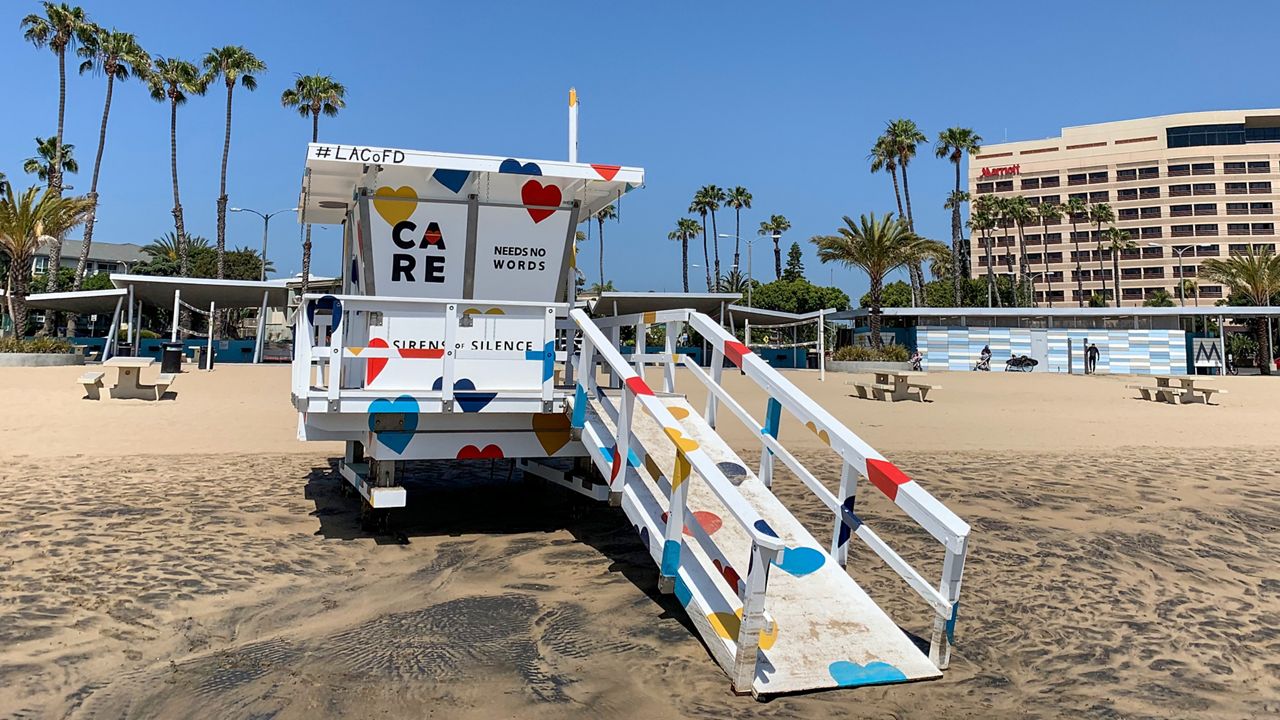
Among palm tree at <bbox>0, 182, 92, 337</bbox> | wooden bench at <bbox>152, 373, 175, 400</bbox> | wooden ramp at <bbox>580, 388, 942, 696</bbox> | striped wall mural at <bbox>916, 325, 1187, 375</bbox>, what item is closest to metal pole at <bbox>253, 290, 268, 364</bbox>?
palm tree at <bbox>0, 182, 92, 337</bbox>

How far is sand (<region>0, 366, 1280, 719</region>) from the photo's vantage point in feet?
10.9

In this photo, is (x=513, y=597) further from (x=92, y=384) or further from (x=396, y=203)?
(x=92, y=384)

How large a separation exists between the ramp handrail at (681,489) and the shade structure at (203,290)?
27.4m

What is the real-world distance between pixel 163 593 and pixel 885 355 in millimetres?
30742

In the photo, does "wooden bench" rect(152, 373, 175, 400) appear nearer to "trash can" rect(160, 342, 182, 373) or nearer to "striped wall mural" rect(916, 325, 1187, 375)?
"trash can" rect(160, 342, 182, 373)

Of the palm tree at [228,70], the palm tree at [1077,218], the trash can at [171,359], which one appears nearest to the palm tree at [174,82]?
the palm tree at [228,70]

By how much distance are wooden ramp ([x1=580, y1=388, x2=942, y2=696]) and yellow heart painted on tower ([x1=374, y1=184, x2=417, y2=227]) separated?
272 cm

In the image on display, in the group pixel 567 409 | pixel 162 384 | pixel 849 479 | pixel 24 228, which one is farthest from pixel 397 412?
pixel 24 228

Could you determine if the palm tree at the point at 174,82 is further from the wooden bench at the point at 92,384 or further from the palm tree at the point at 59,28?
the wooden bench at the point at 92,384

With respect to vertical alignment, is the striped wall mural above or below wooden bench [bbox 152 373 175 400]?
above

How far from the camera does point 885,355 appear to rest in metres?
32.1

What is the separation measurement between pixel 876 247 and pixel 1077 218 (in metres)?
66.7

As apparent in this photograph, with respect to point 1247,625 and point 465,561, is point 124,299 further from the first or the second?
point 1247,625

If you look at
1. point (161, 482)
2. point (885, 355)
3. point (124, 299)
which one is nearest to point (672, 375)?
point (161, 482)
